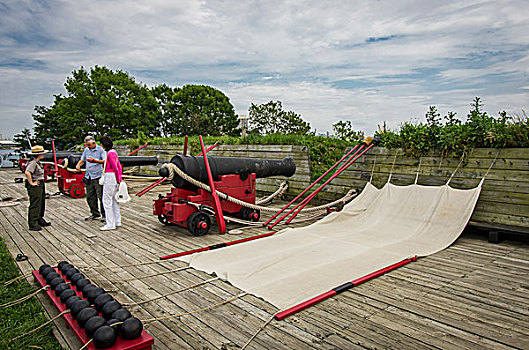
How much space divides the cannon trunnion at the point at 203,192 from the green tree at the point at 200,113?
86.1 feet

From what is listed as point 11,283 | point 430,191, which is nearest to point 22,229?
point 11,283

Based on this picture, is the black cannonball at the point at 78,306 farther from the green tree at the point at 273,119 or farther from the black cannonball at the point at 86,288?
the green tree at the point at 273,119

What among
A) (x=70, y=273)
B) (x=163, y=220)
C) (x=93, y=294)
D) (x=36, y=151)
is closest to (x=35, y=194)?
(x=36, y=151)

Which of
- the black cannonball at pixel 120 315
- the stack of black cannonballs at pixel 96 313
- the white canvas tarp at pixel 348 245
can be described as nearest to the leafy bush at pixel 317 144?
the white canvas tarp at pixel 348 245

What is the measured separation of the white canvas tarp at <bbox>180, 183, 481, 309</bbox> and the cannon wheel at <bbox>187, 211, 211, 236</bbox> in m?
0.77

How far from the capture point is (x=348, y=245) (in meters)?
4.27

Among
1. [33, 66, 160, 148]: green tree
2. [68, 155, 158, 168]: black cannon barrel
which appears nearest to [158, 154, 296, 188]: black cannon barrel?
[68, 155, 158, 168]: black cannon barrel

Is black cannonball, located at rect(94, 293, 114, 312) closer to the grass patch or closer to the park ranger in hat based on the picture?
the grass patch

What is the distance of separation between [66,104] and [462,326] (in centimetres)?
3086

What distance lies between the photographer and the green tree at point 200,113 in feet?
104

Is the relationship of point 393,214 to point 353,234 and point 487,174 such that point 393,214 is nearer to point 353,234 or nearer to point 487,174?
point 353,234

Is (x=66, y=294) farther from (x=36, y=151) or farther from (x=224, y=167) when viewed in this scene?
(x=36, y=151)

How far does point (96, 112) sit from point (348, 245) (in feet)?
90.4

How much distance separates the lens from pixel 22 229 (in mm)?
5156
